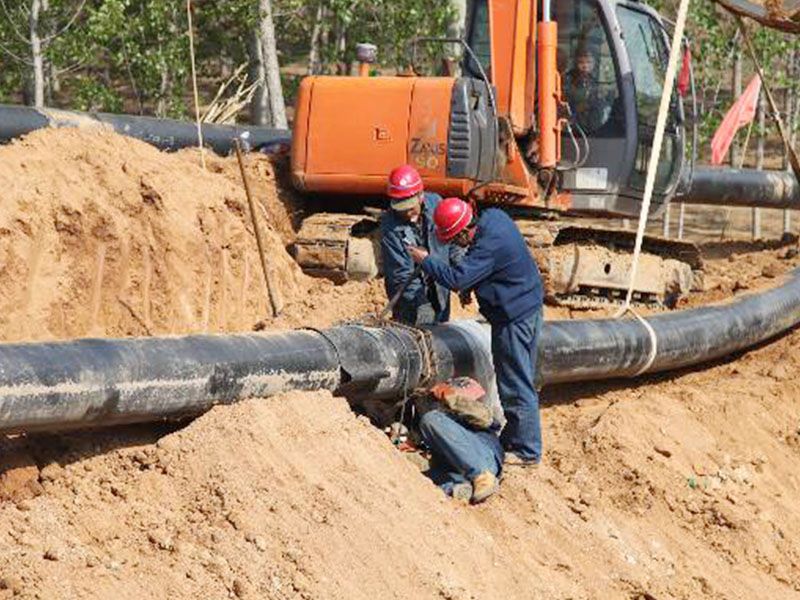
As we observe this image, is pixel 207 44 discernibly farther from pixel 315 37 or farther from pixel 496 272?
pixel 496 272

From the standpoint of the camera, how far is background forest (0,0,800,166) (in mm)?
23938

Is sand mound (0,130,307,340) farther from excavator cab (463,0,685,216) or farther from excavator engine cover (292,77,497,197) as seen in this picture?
excavator cab (463,0,685,216)

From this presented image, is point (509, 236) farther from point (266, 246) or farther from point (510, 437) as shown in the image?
point (266, 246)

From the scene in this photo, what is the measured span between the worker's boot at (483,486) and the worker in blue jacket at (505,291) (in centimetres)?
67

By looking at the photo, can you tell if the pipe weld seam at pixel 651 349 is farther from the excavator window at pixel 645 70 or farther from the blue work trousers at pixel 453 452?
the blue work trousers at pixel 453 452

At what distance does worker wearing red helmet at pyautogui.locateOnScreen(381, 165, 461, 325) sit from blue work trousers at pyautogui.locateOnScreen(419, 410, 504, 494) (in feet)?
5.02

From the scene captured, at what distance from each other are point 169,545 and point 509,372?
122 inches

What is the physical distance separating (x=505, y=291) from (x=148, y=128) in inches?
254

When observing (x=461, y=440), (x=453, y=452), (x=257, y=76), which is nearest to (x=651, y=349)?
(x=461, y=440)

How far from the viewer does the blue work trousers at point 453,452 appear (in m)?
9.29

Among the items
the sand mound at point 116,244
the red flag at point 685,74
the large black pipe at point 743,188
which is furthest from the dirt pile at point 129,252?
the large black pipe at point 743,188

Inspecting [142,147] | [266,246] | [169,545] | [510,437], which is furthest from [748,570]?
[142,147]

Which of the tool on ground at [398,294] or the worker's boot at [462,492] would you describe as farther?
the tool on ground at [398,294]

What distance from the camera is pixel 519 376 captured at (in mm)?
9828
